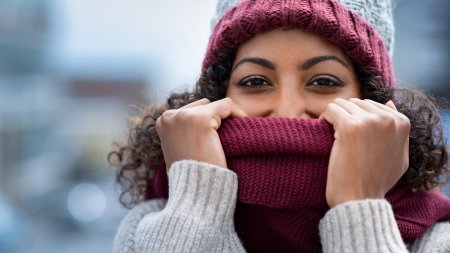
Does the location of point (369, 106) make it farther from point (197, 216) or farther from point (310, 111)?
point (197, 216)

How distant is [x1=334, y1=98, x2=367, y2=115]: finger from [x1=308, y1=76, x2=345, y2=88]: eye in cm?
12

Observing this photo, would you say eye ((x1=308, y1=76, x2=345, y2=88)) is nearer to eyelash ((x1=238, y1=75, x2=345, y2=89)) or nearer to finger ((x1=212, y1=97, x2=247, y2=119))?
eyelash ((x1=238, y1=75, x2=345, y2=89))

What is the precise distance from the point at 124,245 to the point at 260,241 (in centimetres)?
48

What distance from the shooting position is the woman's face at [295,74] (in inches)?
86.1

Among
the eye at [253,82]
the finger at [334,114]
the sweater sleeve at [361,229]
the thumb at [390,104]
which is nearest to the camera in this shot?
the sweater sleeve at [361,229]

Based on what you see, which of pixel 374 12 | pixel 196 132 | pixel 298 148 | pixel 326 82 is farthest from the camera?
pixel 374 12

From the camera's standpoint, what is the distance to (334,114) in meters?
2.03

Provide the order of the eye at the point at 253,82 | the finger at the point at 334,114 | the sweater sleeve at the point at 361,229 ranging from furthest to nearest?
the eye at the point at 253,82 → the finger at the point at 334,114 → the sweater sleeve at the point at 361,229

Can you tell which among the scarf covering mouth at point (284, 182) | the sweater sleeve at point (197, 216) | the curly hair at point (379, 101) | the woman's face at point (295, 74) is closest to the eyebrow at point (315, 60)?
the woman's face at point (295, 74)

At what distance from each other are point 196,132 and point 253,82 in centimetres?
29

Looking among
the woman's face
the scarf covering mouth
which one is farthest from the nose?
the scarf covering mouth

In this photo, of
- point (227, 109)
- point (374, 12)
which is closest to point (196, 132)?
point (227, 109)

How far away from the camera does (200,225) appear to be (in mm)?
2031

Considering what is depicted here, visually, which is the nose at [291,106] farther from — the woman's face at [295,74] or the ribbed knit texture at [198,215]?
the ribbed knit texture at [198,215]
